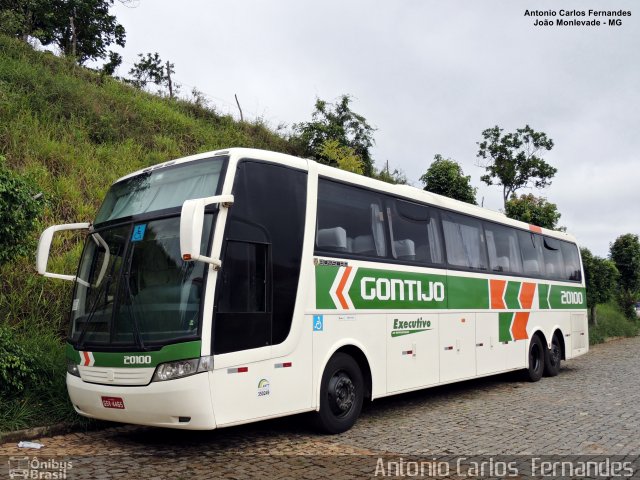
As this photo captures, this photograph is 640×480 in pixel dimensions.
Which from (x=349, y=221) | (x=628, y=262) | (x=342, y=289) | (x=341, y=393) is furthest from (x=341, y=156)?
(x=628, y=262)

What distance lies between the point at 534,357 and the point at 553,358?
87cm

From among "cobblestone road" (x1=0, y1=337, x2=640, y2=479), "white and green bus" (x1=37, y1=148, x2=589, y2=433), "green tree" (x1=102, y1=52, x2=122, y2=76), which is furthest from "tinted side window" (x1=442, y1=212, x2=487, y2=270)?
"green tree" (x1=102, y1=52, x2=122, y2=76)

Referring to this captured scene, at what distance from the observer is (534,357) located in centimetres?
1269

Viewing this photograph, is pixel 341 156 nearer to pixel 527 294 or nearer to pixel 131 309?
pixel 527 294

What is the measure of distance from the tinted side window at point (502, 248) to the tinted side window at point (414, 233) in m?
2.11

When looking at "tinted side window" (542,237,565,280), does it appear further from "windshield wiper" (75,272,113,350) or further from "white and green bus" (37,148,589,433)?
"windshield wiper" (75,272,113,350)

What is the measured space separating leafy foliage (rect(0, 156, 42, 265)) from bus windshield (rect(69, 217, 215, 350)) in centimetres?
109

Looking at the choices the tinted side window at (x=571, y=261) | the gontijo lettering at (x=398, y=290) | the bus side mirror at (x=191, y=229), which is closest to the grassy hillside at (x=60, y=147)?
the bus side mirror at (x=191, y=229)

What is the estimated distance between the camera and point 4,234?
6.82m

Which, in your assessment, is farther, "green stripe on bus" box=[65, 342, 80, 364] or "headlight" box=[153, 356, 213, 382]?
"green stripe on bus" box=[65, 342, 80, 364]

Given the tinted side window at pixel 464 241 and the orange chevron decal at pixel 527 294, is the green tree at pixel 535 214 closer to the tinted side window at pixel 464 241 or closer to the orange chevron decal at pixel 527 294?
the orange chevron decal at pixel 527 294

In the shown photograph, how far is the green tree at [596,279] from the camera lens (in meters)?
24.7

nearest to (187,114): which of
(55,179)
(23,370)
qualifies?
(55,179)

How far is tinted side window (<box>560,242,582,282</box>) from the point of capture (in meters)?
14.5
